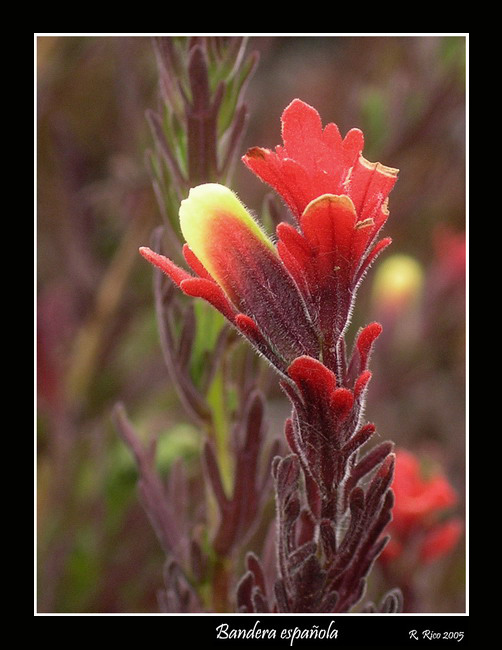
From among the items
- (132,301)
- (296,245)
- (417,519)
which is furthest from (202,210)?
(132,301)

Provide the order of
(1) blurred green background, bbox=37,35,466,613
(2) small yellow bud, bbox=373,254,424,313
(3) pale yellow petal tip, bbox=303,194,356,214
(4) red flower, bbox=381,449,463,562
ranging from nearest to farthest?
1. (3) pale yellow petal tip, bbox=303,194,356,214
2. (4) red flower, bbox=381,449,463,562
3. (1) blurred green background, bbox=37,35,466,613
4. (2) small yellow bud, bbox=373,254,424,313

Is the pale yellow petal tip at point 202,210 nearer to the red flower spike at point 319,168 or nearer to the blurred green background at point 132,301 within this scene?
the red flower spike at point 319,168

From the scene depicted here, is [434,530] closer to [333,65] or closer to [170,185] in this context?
[170,185]

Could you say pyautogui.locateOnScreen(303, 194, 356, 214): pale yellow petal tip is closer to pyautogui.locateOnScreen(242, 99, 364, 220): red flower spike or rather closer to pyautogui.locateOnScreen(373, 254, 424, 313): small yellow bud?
pyautogui.locateOnScreen(242, 99, 364, 220): red flower spike

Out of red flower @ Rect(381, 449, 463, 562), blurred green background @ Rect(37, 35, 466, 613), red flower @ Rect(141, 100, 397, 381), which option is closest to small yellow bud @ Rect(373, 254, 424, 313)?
blurred green background @ Rect(37, 35, 466, 613)

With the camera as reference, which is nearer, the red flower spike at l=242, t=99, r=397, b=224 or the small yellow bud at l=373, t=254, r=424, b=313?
the red flower spike at l=242, t=99, r=397, b=224

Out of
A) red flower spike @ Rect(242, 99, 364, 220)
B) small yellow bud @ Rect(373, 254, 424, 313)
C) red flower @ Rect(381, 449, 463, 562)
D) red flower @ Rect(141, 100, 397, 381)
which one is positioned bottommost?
red flower @ Rect(381, 449, 463, 562)
